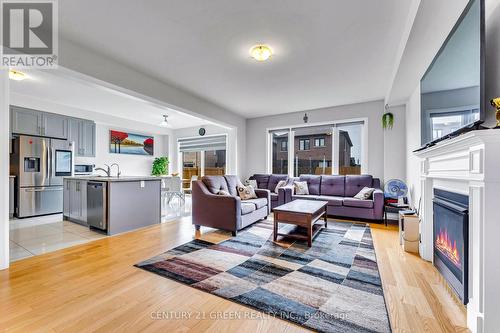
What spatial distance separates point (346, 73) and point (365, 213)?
2.53 m

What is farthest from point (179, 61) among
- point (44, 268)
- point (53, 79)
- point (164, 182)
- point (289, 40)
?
point (164, 182)

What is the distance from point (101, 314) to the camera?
1574 millimetres

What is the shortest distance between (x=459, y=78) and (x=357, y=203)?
9.50 ft

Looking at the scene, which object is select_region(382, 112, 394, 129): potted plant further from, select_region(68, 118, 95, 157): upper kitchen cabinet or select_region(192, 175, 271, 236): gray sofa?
select_region(68, 118, 95, 157): upper kitchen cabinet

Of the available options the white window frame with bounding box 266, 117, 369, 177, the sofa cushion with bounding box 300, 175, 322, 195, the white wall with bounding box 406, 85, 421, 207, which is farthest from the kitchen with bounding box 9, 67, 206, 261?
the white wall with bounding box 406, 85, 421, 207

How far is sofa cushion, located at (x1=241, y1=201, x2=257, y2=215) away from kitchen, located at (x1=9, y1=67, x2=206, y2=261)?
1697 mm

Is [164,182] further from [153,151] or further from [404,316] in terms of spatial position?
[404,316]

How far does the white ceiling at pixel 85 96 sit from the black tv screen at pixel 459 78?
12.6 ft

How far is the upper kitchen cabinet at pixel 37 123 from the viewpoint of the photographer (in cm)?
438

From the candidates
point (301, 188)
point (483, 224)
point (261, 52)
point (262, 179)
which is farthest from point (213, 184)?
point (483, 224)

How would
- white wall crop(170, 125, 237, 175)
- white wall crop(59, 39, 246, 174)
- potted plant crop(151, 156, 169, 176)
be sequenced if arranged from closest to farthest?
white wall crop(59, 39, 246, 174) → white wall crop(170, 125, 237, 175) → potted plant crop(151, 156, 169, 176)

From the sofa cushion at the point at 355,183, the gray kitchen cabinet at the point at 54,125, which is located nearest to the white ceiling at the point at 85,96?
the gray kitchen cabinet at the point at 54,125

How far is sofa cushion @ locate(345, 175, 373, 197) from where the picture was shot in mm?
4668

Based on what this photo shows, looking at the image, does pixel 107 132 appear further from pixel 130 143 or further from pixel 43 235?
pixel 43 235
